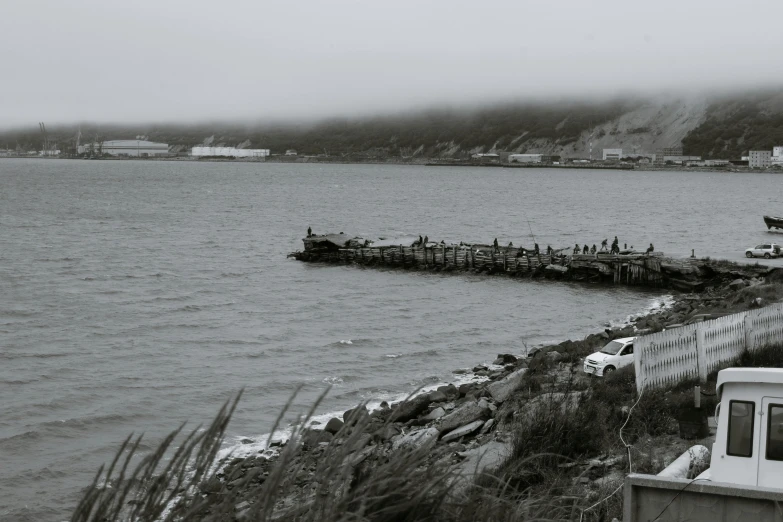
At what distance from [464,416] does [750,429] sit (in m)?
8.59

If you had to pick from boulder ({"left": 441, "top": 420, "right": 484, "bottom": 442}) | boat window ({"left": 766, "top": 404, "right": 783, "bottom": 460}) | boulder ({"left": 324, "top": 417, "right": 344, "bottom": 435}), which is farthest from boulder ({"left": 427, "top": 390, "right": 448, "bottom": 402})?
boat window ({"left": 766, "top": 404, "right": 783, "bottom": 460})

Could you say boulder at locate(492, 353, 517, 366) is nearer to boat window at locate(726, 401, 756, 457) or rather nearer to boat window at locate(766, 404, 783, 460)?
boat window at locate(726, 401, 756, 457)

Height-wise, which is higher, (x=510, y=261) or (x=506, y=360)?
(x=510, y=261)

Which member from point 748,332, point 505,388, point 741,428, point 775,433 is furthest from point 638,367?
point 775,433

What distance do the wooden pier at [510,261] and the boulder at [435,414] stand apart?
1122 inches

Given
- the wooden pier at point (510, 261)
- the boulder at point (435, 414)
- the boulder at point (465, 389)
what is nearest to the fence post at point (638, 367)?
the boulder at point (435, 414)

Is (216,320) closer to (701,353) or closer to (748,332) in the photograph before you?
(748,332)

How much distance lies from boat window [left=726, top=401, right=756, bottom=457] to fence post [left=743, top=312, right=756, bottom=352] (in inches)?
375

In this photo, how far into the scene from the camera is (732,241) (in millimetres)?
70125

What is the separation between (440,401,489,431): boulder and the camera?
1559 cm

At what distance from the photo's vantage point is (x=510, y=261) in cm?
5006

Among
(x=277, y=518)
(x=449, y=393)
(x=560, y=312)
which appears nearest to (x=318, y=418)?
(x=449, y=393)

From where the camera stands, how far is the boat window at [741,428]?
24.8ft

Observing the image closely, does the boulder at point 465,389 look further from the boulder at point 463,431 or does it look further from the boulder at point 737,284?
the boulder at point 737,284
